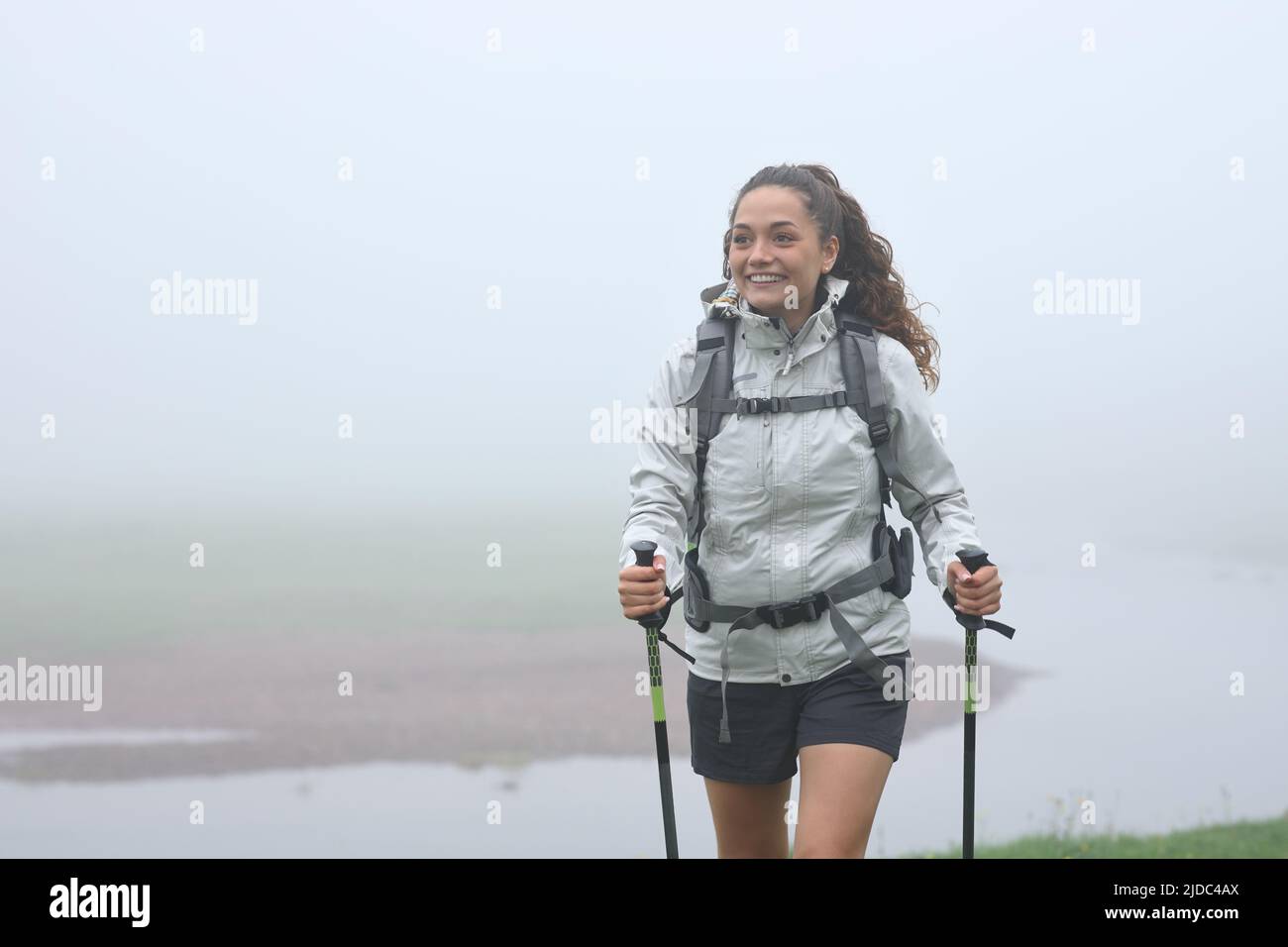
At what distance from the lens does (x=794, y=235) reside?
4312 mm

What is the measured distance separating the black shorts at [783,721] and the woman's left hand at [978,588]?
0.28m

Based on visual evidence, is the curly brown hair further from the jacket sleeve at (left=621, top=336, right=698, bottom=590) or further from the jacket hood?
the jacket sleeve at (left=621, top=336, right=698, bottom=590)

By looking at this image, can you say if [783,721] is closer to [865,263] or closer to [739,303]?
[739,303]

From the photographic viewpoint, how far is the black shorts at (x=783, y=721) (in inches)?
159

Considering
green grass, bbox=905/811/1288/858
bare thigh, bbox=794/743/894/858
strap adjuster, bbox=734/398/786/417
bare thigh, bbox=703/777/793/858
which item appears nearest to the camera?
bare thigh, bbox=794/743/894/858

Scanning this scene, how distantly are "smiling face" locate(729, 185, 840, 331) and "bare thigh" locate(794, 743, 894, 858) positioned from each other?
1.46m

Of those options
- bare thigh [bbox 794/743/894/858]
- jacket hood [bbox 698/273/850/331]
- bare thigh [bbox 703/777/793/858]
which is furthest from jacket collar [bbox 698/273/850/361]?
bare thigh [bbox 703/777/793/858]

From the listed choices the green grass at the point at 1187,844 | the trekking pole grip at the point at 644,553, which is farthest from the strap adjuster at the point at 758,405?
the green grass at the point at 1187,844

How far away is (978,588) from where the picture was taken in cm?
411

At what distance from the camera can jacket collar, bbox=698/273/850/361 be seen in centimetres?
429

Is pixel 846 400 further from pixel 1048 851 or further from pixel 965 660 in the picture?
pixel 1048 851

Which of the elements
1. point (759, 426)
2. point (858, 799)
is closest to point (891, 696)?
point (858, 799)

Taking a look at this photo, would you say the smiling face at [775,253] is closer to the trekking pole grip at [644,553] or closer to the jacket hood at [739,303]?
the jacket hood at [739,303]

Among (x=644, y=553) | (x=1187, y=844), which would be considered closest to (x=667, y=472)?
(x=644, y=553)
